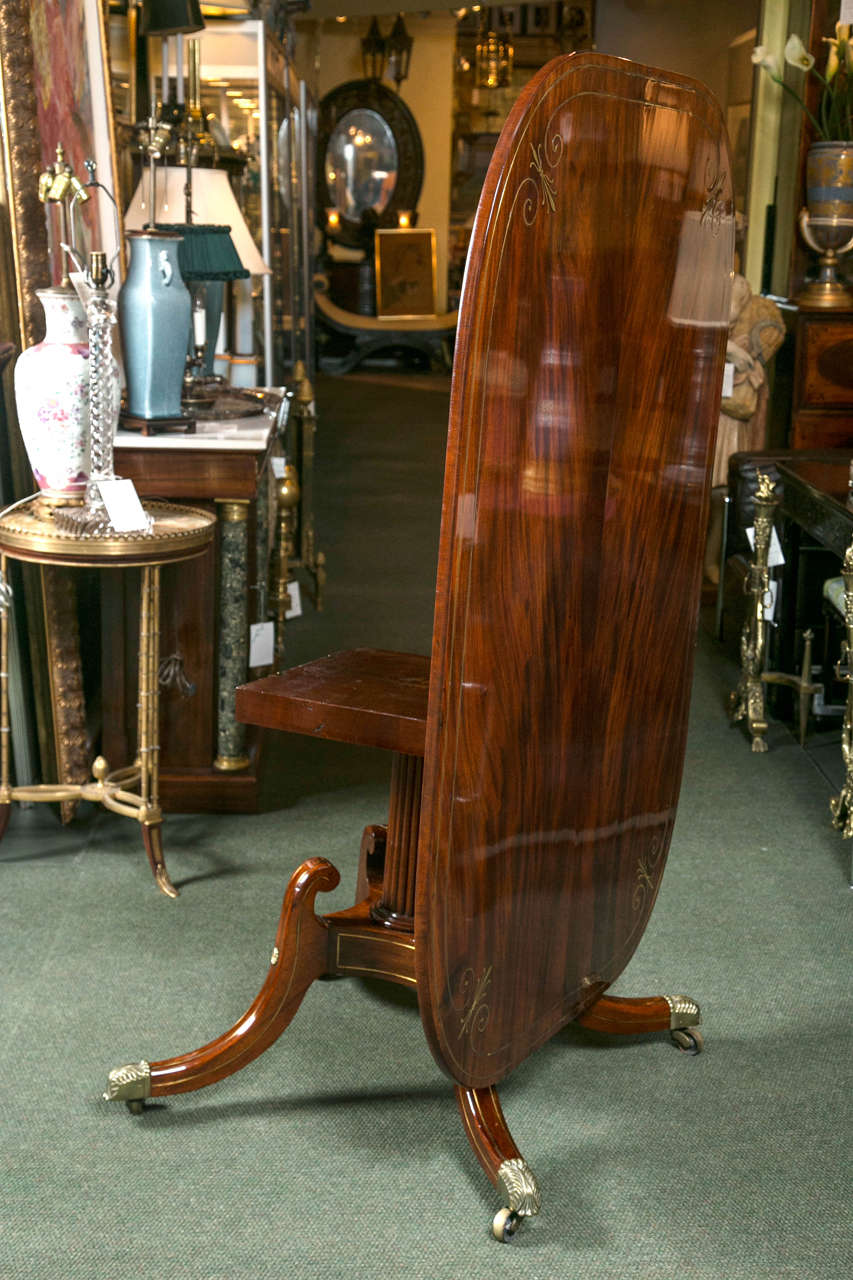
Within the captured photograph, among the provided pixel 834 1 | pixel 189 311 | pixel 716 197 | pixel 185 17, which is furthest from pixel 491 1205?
pixel 834 1

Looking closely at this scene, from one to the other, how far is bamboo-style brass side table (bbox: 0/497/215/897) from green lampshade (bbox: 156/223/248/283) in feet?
2.55

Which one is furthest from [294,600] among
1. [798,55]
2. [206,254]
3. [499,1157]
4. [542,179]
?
[542,179]

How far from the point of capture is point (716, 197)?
6.29ft

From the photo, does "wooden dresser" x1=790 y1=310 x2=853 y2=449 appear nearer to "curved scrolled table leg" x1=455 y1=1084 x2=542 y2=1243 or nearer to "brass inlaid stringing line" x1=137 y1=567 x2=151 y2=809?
"brass inlaid stringing line" x1=137 y1=567 x2=151 y2=809

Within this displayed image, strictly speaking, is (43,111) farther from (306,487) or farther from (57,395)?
(306,487)

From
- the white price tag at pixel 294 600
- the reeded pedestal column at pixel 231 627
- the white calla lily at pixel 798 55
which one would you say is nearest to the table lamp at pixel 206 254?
the reeded pedestal column at pixel 231 627

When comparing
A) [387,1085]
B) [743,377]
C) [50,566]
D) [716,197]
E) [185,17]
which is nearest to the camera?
[716,197]

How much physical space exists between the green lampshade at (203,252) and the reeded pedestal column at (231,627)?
2.23ft

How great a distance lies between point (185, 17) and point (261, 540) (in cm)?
145

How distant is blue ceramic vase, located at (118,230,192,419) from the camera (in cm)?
306

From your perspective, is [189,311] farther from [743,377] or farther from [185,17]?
[743,377]

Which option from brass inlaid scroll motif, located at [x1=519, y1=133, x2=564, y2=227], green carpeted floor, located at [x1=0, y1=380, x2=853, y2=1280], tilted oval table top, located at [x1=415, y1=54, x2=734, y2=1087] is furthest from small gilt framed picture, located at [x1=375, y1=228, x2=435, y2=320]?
brass inlaid scroll motif, located at [x1=519, y1=133, x2=564, y2=227]

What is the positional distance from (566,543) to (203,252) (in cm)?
206

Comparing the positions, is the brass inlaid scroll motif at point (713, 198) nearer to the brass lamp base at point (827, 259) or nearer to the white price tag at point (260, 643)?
the white price tag at point (260, 643)
